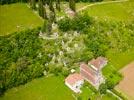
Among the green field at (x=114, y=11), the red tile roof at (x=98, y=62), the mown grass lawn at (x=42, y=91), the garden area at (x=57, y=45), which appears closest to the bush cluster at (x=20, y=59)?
the garden area at (x=57, y=45)

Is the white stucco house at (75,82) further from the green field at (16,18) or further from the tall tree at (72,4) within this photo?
the tall tree at (72,4)

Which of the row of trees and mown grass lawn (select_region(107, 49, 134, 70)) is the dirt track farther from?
the row of trees

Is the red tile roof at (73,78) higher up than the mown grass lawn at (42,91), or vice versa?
the red tile roof at (73,78)

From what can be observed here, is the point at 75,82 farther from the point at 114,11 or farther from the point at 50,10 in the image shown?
the point at 114,11

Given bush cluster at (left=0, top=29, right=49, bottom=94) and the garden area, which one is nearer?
the garden area

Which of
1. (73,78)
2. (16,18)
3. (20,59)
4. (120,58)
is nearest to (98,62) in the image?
(120,58)

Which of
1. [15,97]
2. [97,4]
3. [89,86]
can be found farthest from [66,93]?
[97,4]

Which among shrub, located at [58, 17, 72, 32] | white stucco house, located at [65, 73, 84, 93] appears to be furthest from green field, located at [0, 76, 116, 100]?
shrub, located at [58, 17, 72, 32]
